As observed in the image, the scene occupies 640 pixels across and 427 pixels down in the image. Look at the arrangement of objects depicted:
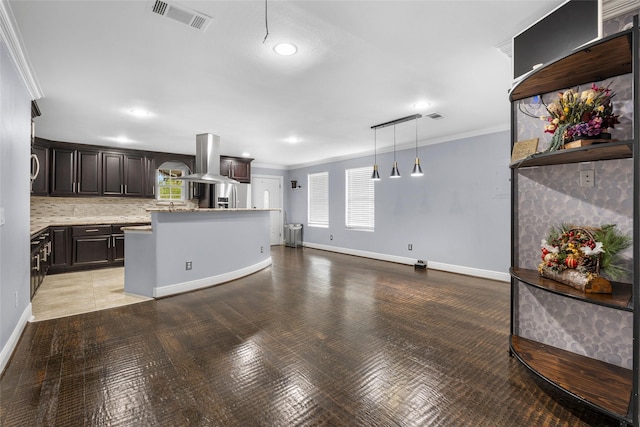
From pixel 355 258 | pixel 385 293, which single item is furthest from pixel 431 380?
pixel 355 258

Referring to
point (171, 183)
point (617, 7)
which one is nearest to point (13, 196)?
point (617, 7)

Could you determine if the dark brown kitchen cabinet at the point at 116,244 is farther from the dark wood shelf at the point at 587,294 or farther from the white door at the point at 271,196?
the dark wood shelf at the point at 587,294

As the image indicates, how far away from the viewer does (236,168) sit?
7867mm

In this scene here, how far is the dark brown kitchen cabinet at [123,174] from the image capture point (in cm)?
625

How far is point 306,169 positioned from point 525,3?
23.5 feet

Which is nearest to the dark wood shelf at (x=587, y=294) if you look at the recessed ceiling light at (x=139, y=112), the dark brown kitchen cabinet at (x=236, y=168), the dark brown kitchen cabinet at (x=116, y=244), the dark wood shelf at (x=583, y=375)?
the dark wood shelf at (x=583, y=375)

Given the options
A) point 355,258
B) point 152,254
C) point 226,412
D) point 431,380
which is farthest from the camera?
point 355,258

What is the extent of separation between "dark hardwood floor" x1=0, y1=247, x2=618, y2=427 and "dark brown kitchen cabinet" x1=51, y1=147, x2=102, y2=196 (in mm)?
3706

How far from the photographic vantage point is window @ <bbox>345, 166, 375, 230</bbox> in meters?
7.16

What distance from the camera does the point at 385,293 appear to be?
4.21 m

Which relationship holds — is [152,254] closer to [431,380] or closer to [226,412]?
[226,412]

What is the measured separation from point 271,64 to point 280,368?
102 inches

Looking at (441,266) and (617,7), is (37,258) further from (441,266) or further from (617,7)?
(441,266)

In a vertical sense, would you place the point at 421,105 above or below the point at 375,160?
above
